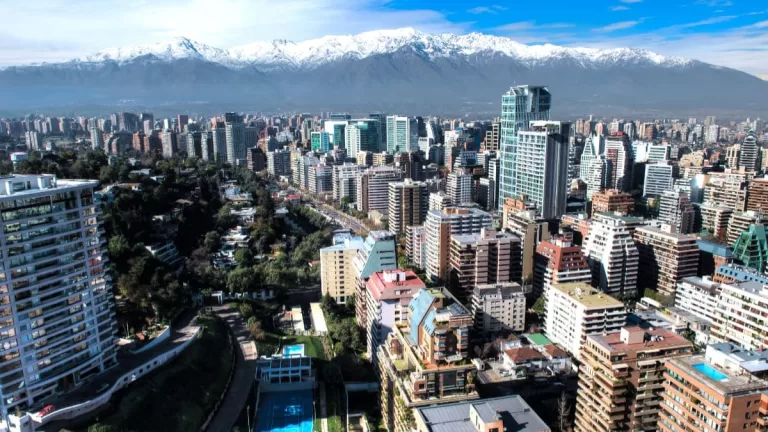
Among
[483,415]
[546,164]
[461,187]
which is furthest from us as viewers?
[461,187]

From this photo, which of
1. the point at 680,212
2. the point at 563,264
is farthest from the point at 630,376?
the point at 680,212

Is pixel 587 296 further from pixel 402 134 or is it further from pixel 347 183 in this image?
pixel 402 134

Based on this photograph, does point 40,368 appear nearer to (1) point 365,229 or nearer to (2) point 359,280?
(2) point 359,280

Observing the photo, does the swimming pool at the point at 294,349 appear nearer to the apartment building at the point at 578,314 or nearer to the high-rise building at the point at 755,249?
the apartment building at the point at 578,314

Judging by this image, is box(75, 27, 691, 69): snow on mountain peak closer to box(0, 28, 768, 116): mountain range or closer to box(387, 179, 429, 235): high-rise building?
box(0, 28, 768, 116): mountain range

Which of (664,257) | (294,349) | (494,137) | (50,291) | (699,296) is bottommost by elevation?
(294,349)

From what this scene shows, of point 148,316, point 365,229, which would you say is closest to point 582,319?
point 148,316
